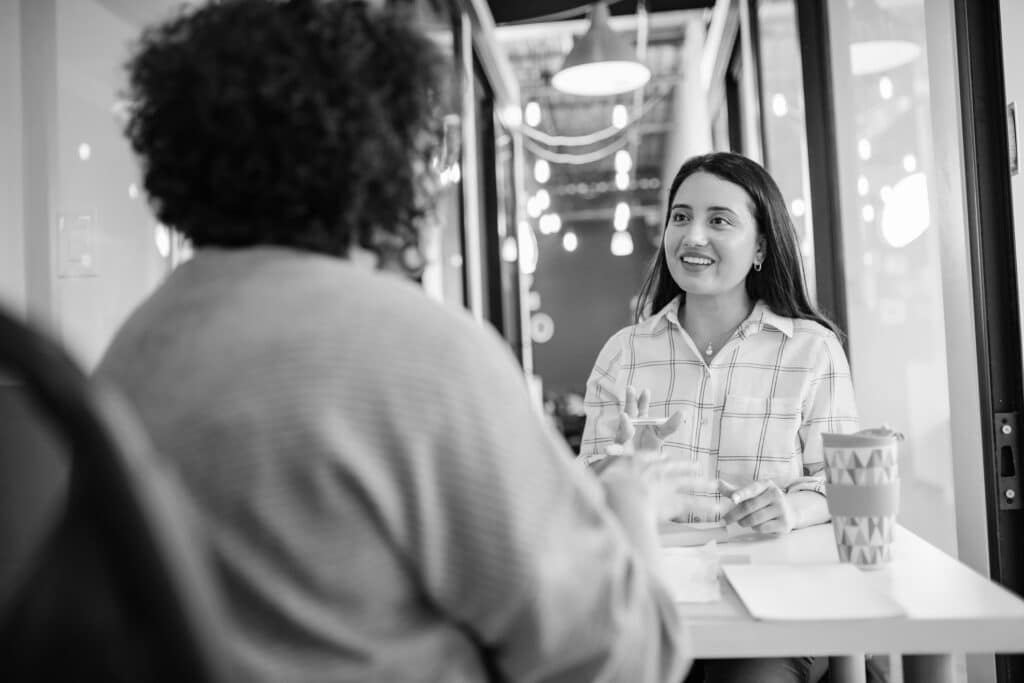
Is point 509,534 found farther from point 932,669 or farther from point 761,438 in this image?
point 761,438

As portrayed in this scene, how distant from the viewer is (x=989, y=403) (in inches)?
69.8

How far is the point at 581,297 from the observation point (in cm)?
1393

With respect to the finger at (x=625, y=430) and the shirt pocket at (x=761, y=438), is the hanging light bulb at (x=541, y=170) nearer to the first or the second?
the shirt pocket at (x=761, y=438)

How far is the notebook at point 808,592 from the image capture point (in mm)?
1093

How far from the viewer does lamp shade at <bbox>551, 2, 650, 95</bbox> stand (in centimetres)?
444

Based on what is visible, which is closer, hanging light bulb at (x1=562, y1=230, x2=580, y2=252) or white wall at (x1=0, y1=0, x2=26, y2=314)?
white wall at (x1=0, y1=0, x2=26, y2=314)

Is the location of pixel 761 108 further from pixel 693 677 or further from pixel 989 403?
pixel 693 677

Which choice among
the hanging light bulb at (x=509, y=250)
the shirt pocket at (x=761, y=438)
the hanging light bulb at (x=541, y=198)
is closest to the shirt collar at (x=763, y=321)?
the shirt pocket at (x=761, y=438)

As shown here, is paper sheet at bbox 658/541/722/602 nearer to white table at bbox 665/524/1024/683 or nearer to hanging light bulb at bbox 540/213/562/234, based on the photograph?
white table at bbox 665/524/1024/683

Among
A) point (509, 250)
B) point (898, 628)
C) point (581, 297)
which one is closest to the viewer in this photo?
point (898, 628)

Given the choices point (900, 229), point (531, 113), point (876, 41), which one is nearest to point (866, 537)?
point (900, 229)

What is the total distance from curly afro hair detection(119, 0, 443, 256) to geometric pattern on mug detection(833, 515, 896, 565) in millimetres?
900

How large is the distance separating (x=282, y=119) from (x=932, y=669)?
3.92ft

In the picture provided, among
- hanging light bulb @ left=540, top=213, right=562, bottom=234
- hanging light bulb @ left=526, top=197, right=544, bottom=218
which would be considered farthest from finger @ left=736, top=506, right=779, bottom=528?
hanging light bulb @ left=540, top=213, right=562, bottom=234
